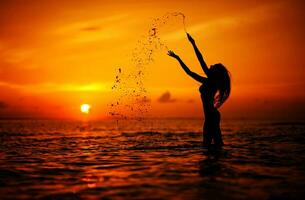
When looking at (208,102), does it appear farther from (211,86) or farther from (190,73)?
(190,73)

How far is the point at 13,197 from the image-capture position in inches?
222

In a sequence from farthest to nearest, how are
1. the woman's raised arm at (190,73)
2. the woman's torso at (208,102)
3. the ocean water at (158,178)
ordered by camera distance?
the woman's torso at (208,102) → the woman's raised arm at (190,73) → the ocean water at (158,178)

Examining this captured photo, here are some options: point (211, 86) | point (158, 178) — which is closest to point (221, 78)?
point (211, 86)

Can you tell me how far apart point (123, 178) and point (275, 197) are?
3219 millimetres

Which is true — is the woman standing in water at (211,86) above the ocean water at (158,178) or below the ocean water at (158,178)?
above

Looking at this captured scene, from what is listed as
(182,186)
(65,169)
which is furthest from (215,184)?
(65,169)

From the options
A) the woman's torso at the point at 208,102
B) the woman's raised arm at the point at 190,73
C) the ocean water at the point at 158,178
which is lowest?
the ocean water at the point at 158,178

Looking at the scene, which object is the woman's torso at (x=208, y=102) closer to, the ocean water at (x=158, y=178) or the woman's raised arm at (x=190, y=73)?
the woman's raised arm at (x=190, y=73)

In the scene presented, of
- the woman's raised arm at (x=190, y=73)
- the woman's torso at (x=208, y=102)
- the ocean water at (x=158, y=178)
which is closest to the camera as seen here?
the ocean water at (x=158, y=178)

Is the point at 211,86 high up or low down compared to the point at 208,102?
up

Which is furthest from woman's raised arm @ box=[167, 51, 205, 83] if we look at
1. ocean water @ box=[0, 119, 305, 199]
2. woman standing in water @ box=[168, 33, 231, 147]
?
ocean water @ box=[0, 119, 305, 199]

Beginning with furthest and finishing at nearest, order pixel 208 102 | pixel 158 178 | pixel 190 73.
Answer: pixel 208 102 < pixel 190 73 < pixel 158 178

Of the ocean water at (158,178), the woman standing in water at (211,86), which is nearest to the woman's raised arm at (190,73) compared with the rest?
the woman standing in water at (211,86)

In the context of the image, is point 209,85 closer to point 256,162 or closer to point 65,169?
point 256,162
